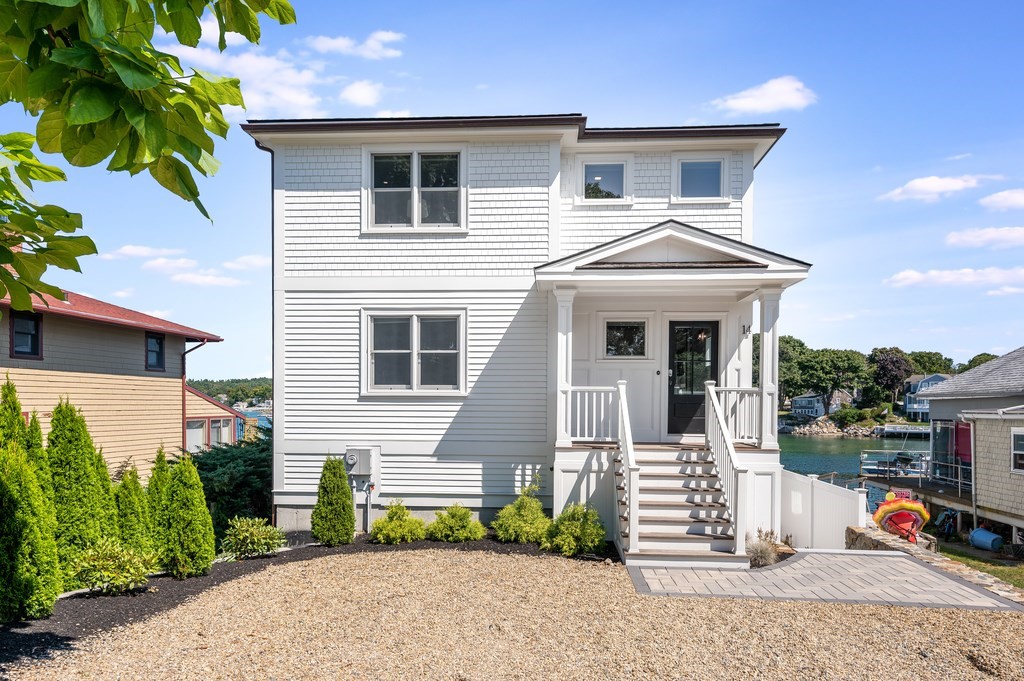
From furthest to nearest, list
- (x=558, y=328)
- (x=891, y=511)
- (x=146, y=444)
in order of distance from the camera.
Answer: (x=146, y=444), (x=891, y=511), (x=558, y=328)

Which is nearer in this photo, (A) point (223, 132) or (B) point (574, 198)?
(A) point (223, 132)

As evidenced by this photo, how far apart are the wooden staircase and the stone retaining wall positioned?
7.95 feet

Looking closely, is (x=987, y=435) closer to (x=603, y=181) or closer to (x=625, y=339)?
(x=625, y=339)

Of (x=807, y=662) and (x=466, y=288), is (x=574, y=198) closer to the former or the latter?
(x=466, y=288)

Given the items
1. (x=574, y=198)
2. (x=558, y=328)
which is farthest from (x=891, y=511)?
(x=574, y=198)

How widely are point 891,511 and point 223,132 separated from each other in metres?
13.2

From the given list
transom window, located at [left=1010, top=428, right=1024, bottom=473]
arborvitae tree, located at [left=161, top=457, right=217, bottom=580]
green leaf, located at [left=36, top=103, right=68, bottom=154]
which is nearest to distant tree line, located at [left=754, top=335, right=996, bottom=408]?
transom window, located at [left=1010, top=428, right=1024, bottom=473]

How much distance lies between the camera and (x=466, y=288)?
32.5 ft

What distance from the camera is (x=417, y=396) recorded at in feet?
32.4

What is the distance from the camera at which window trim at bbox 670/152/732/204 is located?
10.2m

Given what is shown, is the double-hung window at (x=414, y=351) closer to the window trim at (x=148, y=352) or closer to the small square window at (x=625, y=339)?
the small square window at (x=625, y=339)

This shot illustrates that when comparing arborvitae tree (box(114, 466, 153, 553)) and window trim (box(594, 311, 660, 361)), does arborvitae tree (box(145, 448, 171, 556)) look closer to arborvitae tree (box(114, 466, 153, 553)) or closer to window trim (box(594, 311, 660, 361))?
arborvitae tree (box(114, 466, 153, 553))

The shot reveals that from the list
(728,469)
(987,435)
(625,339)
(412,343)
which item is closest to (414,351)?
(412,343)

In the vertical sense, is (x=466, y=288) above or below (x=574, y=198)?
below
